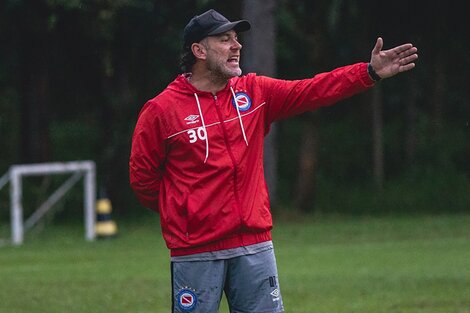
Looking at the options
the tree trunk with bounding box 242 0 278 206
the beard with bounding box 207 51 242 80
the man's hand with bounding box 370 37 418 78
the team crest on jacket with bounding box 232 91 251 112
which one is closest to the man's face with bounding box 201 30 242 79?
the beard with bounding box 207 51 242 80

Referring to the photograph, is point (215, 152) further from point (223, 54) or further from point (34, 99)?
point (34, 99)

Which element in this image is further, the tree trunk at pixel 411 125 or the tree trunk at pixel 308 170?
the tree trunk at pixel 411 125

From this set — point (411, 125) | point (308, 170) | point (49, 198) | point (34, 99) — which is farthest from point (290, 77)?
point (49, 198)

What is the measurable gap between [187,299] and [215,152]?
0.82 metres

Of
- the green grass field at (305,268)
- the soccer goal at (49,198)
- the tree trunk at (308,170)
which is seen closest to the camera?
the green grass field at (305,268)

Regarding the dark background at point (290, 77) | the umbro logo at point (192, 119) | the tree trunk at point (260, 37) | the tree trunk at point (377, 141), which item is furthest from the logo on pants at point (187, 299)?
the tree trunk at point (377, 141)

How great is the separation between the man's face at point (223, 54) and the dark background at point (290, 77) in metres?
16.0

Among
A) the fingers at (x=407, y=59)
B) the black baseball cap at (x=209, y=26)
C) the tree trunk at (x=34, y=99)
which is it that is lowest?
the fingers at (x=407, y=59)

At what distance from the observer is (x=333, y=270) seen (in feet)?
52.1

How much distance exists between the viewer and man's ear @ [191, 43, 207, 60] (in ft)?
23.0

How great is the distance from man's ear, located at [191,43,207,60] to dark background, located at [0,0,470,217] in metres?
15.9

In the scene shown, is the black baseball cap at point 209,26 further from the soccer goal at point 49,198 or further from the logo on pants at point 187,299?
the soccer goal at point 49,198

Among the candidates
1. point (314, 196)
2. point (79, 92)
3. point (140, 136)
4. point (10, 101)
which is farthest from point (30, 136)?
point (140, 136)

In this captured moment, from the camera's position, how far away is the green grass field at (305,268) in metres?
12.5
